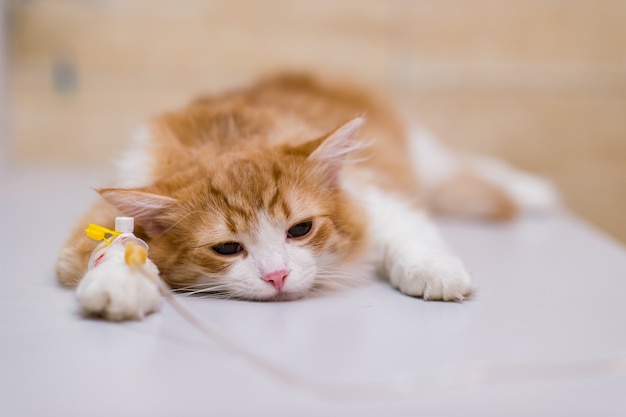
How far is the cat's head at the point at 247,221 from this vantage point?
4.38 feet

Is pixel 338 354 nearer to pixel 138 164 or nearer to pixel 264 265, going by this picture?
pixel 264 265

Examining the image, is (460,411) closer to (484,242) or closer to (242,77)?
(484,242)

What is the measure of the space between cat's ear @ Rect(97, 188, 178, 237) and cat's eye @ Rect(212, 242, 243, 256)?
0.41 ft

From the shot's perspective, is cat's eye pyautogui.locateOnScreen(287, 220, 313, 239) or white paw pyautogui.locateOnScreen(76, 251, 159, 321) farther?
cat's eye pyautogui.locateOnScreen(287, 220, 313, 239)

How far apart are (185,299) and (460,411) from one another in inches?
25.0

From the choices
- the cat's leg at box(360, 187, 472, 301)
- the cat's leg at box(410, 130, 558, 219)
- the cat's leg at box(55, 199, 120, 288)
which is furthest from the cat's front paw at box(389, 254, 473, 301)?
the cat's leg at box(410, 130, 558, 219)

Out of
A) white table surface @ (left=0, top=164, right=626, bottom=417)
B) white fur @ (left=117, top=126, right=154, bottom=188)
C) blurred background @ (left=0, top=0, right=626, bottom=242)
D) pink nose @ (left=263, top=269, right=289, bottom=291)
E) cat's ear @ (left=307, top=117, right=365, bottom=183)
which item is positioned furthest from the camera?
blurred background @ (left=0, top=0, right=626, bottom=242)

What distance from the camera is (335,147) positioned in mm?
1489

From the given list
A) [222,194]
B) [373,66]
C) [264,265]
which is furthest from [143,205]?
[373,66]

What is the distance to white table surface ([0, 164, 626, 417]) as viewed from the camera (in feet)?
2.99

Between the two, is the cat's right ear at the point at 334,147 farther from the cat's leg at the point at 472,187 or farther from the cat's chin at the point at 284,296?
the cat's leg at the point at 472,187

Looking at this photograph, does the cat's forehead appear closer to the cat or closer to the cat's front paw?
the cat

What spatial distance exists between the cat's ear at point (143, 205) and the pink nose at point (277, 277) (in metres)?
0.24

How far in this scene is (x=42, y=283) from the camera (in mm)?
1441
